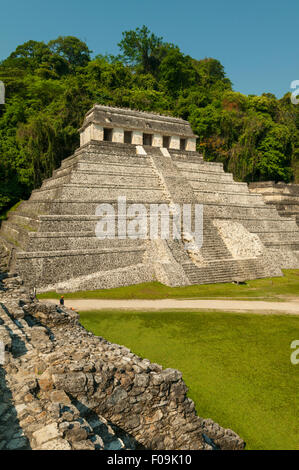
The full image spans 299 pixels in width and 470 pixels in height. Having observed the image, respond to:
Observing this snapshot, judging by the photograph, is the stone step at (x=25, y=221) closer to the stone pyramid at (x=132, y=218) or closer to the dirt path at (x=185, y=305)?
the stone pyramid at (x=132, y=218)

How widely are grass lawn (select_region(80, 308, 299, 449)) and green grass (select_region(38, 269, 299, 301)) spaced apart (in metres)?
2.79

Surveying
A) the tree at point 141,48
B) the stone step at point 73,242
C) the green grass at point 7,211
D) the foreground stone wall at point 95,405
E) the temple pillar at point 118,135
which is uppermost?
the tree at point 141,48

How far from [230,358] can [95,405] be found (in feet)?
19.4

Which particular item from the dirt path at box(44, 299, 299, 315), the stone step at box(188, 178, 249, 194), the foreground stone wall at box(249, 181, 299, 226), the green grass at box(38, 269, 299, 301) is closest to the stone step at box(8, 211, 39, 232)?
the green grass at box(38, 269, 299, 301)

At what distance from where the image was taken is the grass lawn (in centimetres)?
745

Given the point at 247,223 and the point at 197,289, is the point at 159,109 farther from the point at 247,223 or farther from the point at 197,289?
the point at 197,289

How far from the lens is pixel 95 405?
5852 millimetres

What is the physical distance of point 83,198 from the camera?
22.1 metres

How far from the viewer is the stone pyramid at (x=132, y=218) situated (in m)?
18.6

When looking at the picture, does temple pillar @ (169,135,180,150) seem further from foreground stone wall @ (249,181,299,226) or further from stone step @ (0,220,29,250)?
stone step @ (0,220,29,250)

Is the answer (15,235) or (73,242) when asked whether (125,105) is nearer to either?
(15,235)

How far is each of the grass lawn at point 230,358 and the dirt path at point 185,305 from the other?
0.74m

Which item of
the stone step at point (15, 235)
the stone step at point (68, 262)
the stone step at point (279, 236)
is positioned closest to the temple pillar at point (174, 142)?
the stone step at point (279, 236)
